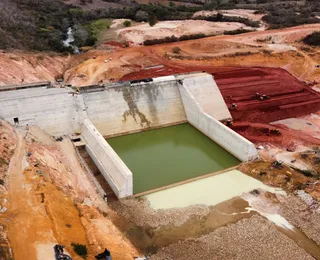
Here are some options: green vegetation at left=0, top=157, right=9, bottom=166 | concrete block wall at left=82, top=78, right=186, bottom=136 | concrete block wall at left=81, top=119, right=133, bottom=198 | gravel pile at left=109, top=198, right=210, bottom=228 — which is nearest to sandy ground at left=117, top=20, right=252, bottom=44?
concrete block wall at left=82, top=78, right=186, bottom=136

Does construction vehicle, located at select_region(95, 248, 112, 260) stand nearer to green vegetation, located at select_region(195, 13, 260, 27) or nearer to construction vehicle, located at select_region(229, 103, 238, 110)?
construction vehicle, located at select_region(229, 103, 238, 110)

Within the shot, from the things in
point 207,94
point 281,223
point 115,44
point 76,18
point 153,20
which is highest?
point 153,20

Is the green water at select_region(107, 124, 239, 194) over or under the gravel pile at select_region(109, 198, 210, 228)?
over

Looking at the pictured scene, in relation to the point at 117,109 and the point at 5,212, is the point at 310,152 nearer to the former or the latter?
the point at 117,109

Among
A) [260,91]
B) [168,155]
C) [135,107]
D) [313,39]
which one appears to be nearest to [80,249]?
[168,155]

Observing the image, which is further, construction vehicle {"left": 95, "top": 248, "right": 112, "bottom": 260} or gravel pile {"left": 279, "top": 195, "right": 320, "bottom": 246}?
gravel pile {"left": 279, "top": 195, "right": 320, "bottom": 246}

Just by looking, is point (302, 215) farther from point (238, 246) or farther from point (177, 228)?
point (177, 228)
